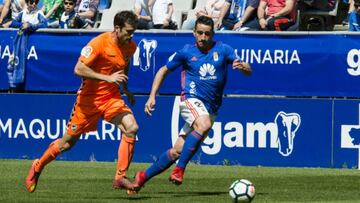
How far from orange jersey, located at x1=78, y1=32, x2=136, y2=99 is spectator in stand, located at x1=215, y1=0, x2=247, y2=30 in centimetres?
696

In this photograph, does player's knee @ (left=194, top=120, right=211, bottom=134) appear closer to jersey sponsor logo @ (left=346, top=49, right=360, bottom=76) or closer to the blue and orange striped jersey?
the blue and orange striped jersey

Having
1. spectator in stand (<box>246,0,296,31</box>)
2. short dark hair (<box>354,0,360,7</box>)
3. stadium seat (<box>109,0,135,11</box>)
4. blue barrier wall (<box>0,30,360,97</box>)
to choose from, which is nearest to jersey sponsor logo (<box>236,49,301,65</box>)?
blue barrier wall (<box>0,30,360,97</box>)

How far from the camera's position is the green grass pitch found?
40.9 feet

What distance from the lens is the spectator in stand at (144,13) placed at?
20.6 m

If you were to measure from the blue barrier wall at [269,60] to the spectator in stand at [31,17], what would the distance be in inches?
41.7

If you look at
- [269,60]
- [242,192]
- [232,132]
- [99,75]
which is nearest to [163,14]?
[269,60]

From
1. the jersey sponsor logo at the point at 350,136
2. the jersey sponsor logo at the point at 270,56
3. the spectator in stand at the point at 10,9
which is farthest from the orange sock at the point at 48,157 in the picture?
the spectator in stand at the point at 10,9

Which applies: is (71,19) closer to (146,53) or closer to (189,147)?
(146,53)

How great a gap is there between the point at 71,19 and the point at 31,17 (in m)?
0.82

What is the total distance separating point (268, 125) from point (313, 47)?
149 centimetres

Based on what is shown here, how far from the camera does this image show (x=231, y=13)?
66.3 feet

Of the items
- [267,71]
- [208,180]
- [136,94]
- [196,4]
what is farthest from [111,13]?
[208,180]

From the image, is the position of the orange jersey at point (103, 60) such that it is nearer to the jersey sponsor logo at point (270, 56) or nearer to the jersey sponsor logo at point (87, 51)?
the jersey sponsor logo at point (87, 51)

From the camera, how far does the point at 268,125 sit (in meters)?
18.3
